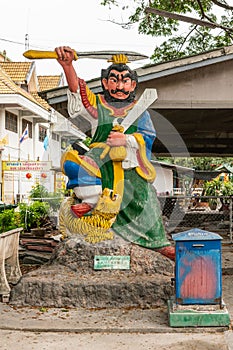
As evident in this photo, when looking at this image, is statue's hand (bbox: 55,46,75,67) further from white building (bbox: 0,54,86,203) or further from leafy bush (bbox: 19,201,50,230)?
white building (bbox: 0,54,86,203)

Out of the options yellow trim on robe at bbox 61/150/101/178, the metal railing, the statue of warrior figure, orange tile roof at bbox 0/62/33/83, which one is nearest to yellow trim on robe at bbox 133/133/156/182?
the statue of warrior figure

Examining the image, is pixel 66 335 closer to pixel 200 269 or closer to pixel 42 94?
pixel 200 269

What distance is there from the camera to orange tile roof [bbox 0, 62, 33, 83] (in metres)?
26.1

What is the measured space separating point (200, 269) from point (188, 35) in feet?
46.9

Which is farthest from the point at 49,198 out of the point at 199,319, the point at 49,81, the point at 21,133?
the point at 49,81

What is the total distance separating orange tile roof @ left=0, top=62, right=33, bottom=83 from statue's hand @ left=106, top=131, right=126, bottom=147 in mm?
19320

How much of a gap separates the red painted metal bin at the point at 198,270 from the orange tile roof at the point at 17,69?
858 inches

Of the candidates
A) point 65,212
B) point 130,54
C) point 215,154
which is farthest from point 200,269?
point 215,154

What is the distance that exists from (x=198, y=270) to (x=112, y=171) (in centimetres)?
265

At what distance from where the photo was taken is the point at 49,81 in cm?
3183

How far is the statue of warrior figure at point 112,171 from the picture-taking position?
300 inches

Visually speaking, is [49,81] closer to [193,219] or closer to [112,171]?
[193,219]

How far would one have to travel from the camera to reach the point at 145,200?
784cm

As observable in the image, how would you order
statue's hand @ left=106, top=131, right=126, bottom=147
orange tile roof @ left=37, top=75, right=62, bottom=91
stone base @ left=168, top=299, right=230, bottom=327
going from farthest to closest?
1. orange tile roof @ left=37, top=75, right=62, bottom=91
2. statue's hand @ left=106, top=131, right=126, bottom=147
3. stone base @ left=168, top=299, right=230, bottom=327
